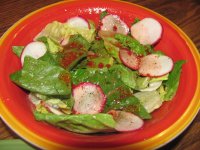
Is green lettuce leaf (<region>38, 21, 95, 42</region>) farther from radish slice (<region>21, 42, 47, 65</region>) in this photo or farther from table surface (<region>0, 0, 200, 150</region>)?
table surface (<region>0, 0, 200, 150</region>)

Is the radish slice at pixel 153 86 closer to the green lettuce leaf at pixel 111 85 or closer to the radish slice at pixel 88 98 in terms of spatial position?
the green lettuce leaf at pixel 111 85

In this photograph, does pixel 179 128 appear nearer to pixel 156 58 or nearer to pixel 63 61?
pixel 156 58

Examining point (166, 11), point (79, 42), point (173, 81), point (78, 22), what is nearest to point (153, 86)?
point (173, 81)

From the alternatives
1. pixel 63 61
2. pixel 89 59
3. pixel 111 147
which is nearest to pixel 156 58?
pixel 89 59

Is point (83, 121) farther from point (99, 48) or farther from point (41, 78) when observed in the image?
point (99, 48)

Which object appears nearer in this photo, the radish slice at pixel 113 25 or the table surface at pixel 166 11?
the radish slice at pixel 113 25

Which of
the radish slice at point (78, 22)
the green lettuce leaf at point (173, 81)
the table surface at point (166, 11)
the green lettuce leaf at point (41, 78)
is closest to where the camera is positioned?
the green lettuce leaf at point (41, 78)

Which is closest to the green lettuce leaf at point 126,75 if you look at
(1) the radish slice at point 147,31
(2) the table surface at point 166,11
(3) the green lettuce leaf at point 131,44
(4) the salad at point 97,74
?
(4) the salad at point 97,74
